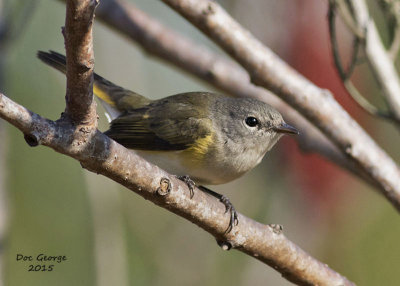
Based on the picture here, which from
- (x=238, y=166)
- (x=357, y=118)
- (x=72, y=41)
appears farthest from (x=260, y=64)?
(x=357, y=118)

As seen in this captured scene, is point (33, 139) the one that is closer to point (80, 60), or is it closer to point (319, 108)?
point (80, 60)

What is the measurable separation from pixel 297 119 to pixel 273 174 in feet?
1.82

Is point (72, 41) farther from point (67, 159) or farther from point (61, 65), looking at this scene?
point (67, 159)

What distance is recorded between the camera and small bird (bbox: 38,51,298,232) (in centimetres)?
372

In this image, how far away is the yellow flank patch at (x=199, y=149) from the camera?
3707 mm

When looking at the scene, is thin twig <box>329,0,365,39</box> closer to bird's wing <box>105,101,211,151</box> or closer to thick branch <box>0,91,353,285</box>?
bird's wing <box>105,101,211,151</box>

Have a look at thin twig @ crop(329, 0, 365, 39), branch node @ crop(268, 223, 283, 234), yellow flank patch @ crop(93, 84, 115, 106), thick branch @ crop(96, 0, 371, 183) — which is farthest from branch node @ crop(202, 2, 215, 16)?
yellow flank patch @ crop(93, 84, 115, 106)

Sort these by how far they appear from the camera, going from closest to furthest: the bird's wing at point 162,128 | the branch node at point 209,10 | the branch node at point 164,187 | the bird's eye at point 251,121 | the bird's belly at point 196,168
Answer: the branch node at point 164,187, the branch node at point 209,10, the bird's belly at point 196,168, the bird's wing at point 162,128, the bird's eye at point 251,121

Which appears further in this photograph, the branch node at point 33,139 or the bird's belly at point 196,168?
the bird's belly at point 196,168

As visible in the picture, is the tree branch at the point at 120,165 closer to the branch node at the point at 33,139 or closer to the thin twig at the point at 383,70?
the branch node at the point at 33,139

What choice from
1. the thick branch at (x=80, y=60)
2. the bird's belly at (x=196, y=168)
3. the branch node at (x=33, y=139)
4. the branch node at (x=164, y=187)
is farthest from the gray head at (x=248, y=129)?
the branch node at (x=33, y=139)

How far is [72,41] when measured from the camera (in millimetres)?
1849

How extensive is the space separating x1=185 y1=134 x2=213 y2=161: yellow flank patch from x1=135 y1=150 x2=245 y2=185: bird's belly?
0.03 meters

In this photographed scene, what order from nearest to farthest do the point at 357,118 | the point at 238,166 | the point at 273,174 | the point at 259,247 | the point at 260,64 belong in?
the point at 259,247, the point at 260,64, the point at 238,166, the point at 273,174, the point at 357,118
